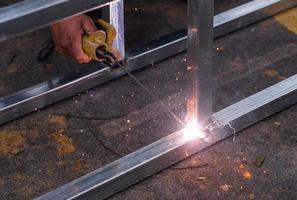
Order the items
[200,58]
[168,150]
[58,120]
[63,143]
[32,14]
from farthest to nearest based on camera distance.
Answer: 1. [58,120]
2. [63,143]
3. [168,150]
4. [200,58]
5. [32,14]

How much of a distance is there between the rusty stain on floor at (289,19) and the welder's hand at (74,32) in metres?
1.10

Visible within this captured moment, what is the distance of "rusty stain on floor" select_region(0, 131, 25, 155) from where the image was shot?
1.99 metres

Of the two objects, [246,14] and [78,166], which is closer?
[78,166]

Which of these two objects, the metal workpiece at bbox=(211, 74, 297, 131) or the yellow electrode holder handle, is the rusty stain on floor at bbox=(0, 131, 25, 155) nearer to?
the yellow electrode holder handle

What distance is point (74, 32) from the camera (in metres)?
1.79

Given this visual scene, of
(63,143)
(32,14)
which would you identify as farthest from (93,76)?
(32,14)

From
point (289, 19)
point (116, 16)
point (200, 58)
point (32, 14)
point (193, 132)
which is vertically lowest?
point (289, 19)

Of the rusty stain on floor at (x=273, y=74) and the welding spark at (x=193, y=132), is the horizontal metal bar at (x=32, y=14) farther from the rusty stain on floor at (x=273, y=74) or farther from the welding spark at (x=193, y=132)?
the rusty stain on floor at (x=273, y=74)

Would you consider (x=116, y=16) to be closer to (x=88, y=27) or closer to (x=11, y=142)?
(x=88, y=27)

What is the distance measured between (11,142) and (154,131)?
0.49 m

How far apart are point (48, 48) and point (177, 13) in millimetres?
645

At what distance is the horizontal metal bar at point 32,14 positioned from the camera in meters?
1.30

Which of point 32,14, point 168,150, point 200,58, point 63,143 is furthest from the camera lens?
point 63,143

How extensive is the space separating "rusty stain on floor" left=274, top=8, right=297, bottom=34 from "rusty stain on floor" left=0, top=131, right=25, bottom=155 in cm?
127
